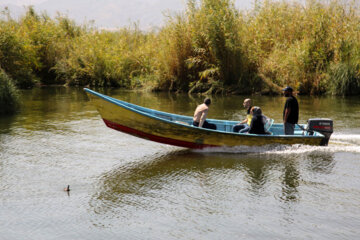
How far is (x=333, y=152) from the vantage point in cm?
1089

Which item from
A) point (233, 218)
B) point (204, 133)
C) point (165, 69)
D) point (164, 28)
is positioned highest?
point (164, 28)

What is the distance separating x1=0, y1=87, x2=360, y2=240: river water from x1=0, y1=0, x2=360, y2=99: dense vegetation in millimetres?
9896

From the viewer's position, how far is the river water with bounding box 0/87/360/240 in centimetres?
652

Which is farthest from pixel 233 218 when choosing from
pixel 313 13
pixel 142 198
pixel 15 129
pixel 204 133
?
pixel 313 13

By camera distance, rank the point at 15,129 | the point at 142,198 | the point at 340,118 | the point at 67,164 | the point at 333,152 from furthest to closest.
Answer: the point at 340,118
the point at 15,129
the point at 333,152
the point at 67,164
the point at 142,198

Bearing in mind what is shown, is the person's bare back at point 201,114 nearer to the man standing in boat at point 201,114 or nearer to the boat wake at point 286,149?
the man standing in boat at point 201,114

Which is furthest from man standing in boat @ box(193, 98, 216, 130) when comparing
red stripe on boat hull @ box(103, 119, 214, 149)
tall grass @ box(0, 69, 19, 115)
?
tall grass @ box(0, 69, 19, 115)

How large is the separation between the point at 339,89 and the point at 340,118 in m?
A: 7.40

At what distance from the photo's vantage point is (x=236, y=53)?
25000 millimetres

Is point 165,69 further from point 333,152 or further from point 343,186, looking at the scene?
point 343,186

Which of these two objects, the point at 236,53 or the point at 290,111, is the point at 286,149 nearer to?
the point at 290,111

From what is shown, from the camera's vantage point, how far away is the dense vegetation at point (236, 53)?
2303 centimetres

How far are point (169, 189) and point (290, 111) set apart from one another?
419cm

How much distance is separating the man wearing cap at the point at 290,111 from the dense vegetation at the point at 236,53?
12.5 meters
